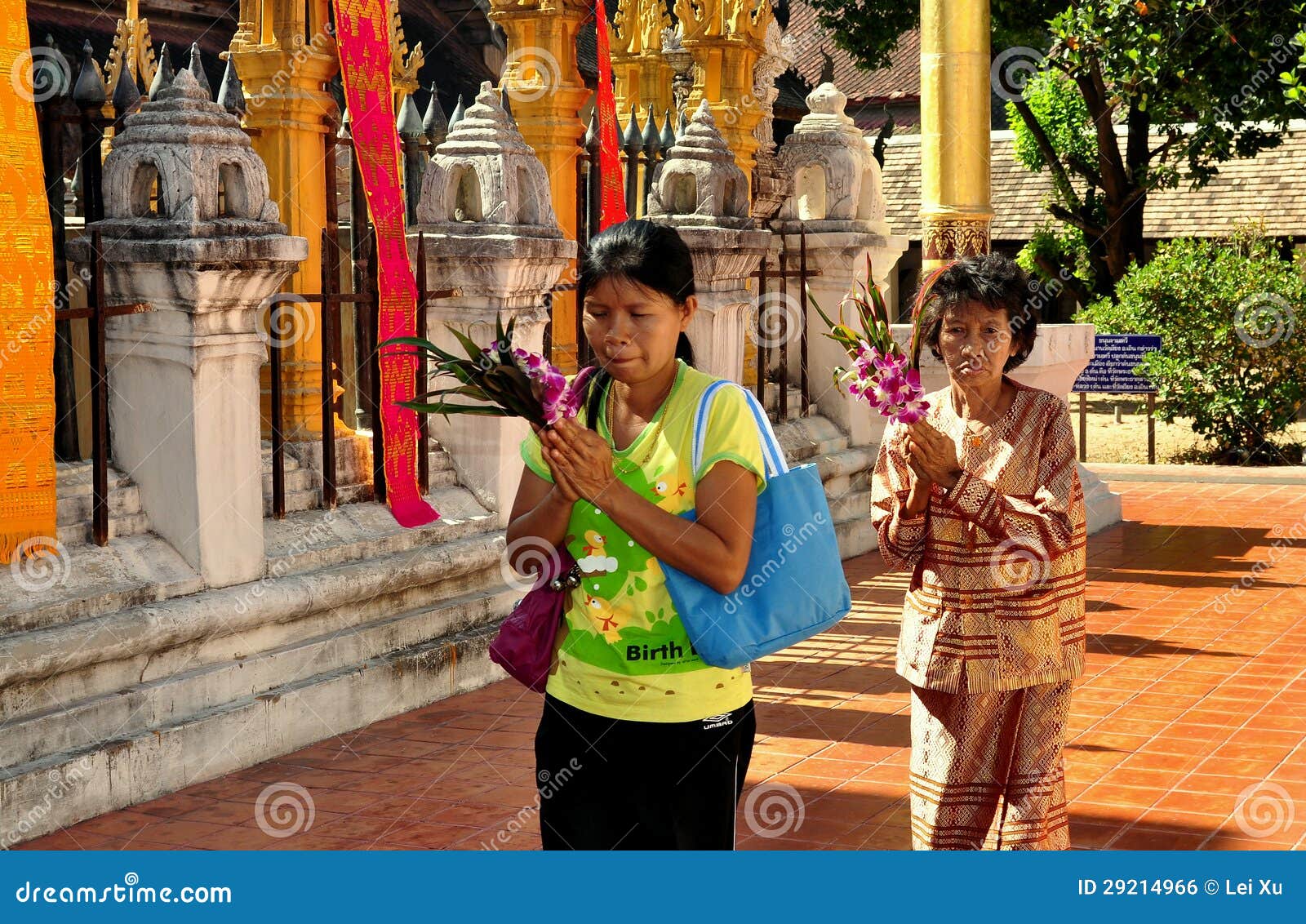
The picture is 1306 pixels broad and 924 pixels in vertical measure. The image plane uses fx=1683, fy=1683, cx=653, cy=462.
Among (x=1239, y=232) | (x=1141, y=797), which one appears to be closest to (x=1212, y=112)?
(x=1239, y=232)

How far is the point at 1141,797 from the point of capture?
215 inches

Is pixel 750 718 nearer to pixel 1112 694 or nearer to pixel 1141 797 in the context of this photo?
pixel 1141 797

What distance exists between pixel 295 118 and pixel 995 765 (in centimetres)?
457

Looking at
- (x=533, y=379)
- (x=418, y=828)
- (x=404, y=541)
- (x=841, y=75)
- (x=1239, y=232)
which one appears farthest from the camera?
(x=841, y=75)

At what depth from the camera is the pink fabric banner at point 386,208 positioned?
666 cm

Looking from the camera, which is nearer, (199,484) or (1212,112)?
(199,484)

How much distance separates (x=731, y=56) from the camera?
11.2m

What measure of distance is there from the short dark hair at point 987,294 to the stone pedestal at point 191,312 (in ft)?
8.40

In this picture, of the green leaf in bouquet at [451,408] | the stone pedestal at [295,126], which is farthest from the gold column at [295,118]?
the green leaf in bouquet at [451,408]

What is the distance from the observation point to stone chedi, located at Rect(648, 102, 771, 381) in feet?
28.1

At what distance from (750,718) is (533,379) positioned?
743 millimetres

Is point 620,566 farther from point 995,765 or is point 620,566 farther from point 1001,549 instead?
point 995,765

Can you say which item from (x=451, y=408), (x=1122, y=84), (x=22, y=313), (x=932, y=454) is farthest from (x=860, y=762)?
(x=1122, y=84)

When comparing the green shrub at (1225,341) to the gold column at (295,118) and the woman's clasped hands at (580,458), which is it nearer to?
the gold column at (295,118)
